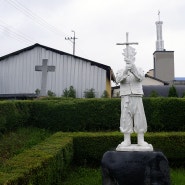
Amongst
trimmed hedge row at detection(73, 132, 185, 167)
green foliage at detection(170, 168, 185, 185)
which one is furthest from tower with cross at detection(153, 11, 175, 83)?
green foliage at detection(170, 168, 185, 185)

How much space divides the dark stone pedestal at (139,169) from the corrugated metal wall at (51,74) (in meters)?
16.9

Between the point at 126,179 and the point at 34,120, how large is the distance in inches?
379

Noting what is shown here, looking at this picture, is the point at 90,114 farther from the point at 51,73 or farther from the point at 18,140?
the point at 51,73

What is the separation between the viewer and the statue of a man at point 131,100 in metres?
8.96

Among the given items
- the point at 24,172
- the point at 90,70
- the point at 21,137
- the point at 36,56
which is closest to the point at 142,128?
the point at 24,172

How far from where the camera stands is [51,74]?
26391mm

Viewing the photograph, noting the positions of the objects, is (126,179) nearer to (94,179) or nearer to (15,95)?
(94,179)

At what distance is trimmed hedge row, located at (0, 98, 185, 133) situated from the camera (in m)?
16.4

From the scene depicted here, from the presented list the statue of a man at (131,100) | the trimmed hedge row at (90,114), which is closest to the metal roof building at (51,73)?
the trimmed hedge row at (90,114)

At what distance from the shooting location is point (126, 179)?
27.7ft

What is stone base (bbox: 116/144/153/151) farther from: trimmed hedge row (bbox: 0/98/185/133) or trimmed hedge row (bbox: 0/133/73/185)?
trimmed hedge row (bbox: 0/98/185/133)

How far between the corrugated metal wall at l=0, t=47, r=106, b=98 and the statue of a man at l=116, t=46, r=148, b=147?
1628 centimetres

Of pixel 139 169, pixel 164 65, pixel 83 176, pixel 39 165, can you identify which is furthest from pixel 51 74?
pixel 39 165

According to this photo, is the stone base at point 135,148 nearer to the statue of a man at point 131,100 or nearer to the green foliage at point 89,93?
the statue of a man at point 131,100
